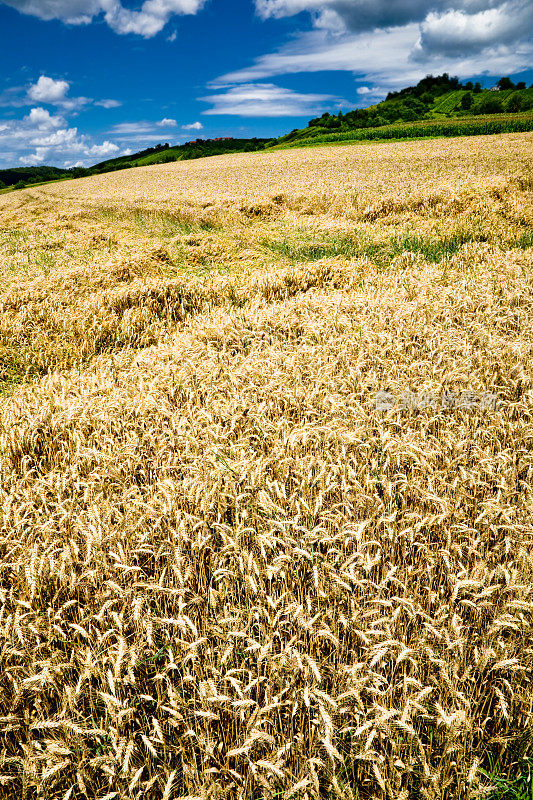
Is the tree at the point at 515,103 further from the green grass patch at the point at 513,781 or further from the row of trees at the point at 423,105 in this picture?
Result: the green grass patch at the point at 513,781

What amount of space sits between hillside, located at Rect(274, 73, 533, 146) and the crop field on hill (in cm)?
6339

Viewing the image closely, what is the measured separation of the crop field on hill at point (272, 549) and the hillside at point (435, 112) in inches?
2496

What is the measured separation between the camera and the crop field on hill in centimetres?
166

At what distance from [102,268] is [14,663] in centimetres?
728

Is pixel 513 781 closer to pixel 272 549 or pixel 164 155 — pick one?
pixel 272 549

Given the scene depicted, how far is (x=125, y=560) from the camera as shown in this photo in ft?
7.47

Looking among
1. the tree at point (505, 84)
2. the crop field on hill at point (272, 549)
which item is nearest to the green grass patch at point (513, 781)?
the crop field on hill at point (272, 549)

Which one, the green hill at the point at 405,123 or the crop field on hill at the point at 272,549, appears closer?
the crop field on hill at the point at 272,549

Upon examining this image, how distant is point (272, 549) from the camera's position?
2.34 m

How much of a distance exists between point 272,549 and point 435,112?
114009mm

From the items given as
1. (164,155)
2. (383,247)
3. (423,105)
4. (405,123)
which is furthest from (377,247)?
(423,105)

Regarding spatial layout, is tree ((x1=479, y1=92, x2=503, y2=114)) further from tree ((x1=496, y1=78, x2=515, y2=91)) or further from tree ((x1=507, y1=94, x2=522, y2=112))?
tree ((x1=496, y1=78, x2=515, y2=91))

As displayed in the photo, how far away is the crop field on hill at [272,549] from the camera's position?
1657 millimetres

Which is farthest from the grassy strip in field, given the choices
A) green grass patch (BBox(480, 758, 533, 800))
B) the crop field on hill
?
green grass patch (BBox(480, 758, 533, 800))
